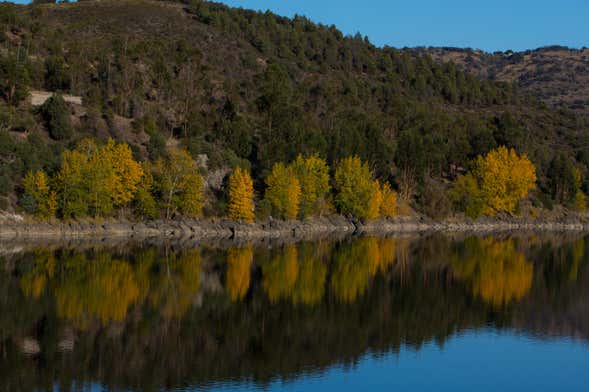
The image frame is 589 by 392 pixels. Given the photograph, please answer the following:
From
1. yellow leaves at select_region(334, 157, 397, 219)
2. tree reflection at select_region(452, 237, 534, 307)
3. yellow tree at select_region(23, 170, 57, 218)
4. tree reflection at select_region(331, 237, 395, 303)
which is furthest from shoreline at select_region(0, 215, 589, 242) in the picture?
tree reflection at select_region(452, 237, 534, 307)

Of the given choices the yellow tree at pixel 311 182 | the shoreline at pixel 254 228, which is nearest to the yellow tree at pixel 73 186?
the shoreline at pixel 254 228

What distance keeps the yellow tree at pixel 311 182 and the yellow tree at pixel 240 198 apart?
327 inches

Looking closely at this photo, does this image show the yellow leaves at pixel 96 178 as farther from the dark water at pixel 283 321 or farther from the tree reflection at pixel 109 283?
the tree reflection at pixel 109 283

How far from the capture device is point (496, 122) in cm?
13900

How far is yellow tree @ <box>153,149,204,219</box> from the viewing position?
87312 mm

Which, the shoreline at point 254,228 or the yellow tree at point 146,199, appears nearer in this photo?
the shoreline at point 254,228

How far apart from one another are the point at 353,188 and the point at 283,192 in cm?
1232

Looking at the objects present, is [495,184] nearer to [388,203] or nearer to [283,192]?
[388,203]

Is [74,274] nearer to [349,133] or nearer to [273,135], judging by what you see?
[273,135]

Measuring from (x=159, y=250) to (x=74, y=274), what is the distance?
15.9 meters

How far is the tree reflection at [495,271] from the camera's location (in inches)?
2208

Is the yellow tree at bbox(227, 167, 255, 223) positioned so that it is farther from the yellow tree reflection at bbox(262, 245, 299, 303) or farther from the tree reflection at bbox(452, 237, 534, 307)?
the tree reflection at bbox(452, 237, 534, 307)

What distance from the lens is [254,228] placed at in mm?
91812

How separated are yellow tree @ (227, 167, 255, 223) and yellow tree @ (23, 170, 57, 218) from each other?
2069 centimetres
